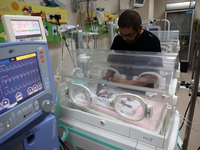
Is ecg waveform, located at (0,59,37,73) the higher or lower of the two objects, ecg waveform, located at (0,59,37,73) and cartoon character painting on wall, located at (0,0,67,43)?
the lower

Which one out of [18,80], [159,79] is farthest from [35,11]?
[159,79]

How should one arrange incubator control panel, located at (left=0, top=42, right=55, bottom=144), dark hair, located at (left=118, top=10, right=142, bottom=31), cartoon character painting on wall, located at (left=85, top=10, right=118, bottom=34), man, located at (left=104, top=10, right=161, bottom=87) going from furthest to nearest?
cartoon character painting on wall, located at (left=85, top=10, right=118, bottom=34), dark hair, located at (left=118, top=10, right=142, bottom=31), man, located at (left=104, top=10, right=161, bottom=87), incubator control panel, located at (left=0, top=42, right=55, bottom=144)

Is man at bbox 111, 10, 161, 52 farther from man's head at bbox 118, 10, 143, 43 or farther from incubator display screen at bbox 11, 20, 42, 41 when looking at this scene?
incubator display screen at bbox 11, 20, 42, 41

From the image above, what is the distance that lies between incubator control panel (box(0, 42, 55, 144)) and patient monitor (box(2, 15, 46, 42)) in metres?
0.13

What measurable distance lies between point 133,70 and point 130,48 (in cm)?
54

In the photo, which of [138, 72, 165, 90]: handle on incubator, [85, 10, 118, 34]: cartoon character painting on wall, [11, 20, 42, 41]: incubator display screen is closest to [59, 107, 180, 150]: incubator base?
[138, 72, 165, 90]: handle on incubator

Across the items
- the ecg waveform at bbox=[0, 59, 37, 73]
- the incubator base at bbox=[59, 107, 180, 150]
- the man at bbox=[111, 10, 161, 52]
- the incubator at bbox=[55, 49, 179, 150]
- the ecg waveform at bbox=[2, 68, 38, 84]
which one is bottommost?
the incubator base at bbox=[59, 107, 180, 150]

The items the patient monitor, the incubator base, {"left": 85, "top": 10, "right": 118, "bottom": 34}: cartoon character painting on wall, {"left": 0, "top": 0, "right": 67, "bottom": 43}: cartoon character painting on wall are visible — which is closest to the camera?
the patient monitor

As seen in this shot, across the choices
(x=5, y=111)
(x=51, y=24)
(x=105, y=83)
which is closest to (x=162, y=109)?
(x=105, y=83)

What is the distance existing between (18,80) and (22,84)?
0.08 ft

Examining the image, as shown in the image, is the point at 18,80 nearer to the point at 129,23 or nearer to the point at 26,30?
the point at 26,30

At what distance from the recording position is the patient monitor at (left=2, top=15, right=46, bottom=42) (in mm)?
703

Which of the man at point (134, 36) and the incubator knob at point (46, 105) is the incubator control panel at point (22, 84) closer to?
the incubator knob at point (46, 105)

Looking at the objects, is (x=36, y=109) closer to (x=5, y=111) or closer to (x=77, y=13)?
(x=5, y=111)
